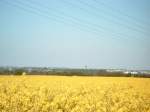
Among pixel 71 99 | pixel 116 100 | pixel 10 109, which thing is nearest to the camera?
pixel 10 109

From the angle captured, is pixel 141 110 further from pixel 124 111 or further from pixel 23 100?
pixel 23 100

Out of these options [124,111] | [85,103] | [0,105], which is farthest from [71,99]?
[0,105]

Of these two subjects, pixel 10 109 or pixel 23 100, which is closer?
pixel 10 109

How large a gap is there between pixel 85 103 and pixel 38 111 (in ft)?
11.2

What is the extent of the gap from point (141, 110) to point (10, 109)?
24.2 feet

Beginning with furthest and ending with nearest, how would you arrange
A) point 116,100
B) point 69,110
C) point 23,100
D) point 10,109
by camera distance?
point 116,100
point 23,100
point 69,110
point 10,109

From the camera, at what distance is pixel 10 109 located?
Answer: 508 inches

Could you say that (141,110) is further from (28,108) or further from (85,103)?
(28,108)

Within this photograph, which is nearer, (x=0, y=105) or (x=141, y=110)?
(x=0, y=105)

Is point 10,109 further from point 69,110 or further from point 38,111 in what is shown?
point 69,110

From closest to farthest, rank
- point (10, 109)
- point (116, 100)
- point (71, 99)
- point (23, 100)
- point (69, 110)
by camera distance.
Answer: point (10, 109) < point (69, 110) < point (23, 100) < point (71, 99) < point (116, 100)

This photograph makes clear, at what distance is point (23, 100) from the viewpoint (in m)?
14.9

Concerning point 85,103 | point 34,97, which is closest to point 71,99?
point 85,103

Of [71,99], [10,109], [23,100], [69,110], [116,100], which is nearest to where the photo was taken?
[10,109]
